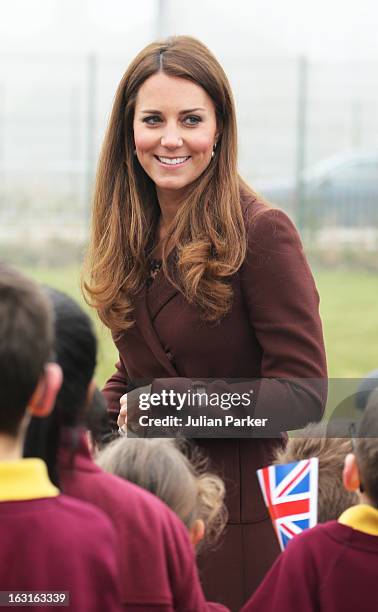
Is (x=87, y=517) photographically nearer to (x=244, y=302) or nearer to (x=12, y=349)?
(x=12, y=349)

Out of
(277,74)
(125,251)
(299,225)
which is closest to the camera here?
(125,251)

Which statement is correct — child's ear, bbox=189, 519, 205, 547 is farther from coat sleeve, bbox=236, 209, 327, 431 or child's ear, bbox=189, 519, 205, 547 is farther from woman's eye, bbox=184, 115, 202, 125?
woman's eye, bbox=184, 115, 202, 125

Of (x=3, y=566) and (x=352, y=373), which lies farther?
(x=352, y=373)

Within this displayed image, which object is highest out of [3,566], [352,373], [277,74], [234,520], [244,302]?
[277,74]

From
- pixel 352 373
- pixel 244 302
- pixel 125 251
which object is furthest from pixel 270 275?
pixel 352 373

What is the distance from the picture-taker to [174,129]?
244 centimetres

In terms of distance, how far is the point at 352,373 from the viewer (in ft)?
27.8

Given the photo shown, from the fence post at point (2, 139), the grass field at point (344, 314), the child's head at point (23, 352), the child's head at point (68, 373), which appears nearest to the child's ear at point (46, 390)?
the child's head at point (23, 352)

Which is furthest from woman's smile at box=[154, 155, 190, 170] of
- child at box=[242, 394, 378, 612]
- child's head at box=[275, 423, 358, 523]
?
child at box=[242, 394, 378, 612]

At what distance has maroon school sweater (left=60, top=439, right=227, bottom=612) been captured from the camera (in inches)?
65.2

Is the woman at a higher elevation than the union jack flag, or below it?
higher

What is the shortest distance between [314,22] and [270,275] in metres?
13.8

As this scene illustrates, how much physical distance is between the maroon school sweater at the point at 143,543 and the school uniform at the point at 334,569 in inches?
5.9

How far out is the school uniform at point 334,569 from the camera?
68.1 inches
